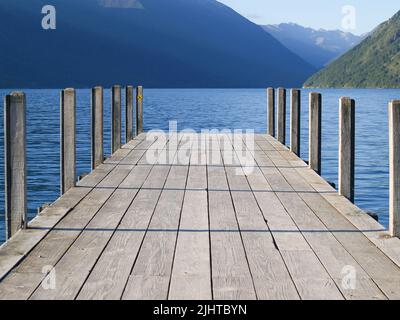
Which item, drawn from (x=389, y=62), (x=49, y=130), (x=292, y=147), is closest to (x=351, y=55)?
(x=389, y=62)

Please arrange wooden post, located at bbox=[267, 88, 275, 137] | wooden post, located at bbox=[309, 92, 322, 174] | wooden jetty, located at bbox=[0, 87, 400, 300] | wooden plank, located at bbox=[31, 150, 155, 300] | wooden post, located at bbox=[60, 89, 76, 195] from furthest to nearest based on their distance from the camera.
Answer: wooden post, located at bbox=[267, 88, 275, 137] < wooden post, located at bbox=[309, 92, 322, 174] < wooden post, located at bbox=[60, 89, 76, 195] < wooden jetty, located at bbox=[0, 87, 400, 300] < wooden plank, located at bbox=[31, 150, 155, 300]

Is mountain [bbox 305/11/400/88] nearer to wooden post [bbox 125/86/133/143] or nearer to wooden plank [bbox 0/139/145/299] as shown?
wooden post [bbox 125/86/133/143]

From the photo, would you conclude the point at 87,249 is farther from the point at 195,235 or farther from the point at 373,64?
the point at 373,64

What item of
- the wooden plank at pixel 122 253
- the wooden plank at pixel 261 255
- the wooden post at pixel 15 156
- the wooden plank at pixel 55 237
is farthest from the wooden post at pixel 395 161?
the wooden post at pixel 15 156

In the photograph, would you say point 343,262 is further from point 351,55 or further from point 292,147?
point 351,55

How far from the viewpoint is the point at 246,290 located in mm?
4133

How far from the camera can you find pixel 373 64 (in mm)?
179250

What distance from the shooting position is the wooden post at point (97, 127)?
997 cm

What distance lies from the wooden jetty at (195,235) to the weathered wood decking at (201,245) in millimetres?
10

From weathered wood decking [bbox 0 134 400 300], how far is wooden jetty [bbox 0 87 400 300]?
10mm

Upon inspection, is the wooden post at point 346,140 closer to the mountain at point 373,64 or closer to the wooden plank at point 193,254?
the wooden plank at point 193,254

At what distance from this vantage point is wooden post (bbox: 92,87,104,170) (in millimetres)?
9969

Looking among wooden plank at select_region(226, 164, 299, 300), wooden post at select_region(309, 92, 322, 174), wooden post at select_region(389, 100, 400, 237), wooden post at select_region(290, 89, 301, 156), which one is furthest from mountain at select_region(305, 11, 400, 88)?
wooden post at select_region(389, 100, 400, 237)

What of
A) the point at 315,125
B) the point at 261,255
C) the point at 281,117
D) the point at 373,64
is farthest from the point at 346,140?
the point at 373,64
